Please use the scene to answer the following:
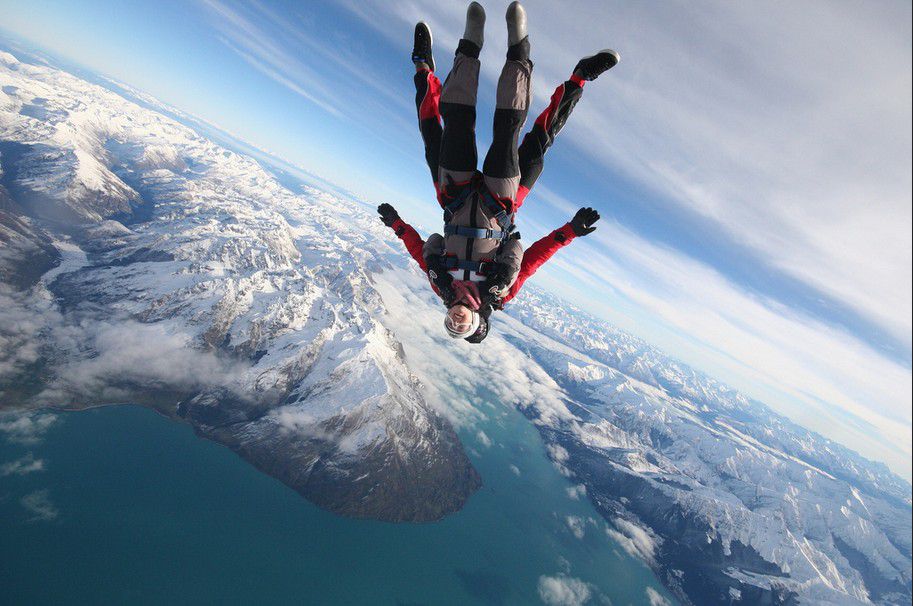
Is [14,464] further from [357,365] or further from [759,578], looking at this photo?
[759,578]

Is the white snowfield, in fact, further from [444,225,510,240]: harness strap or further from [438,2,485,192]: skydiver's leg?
[438,2,485,192]: skydiver's leg

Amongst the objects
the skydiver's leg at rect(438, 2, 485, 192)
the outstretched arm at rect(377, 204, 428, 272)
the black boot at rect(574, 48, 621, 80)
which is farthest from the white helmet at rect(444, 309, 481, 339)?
the black boot at rect(574, 48, 621, 80)

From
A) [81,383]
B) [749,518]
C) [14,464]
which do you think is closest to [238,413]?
[81,383]

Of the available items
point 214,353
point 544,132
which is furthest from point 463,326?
point 214,353

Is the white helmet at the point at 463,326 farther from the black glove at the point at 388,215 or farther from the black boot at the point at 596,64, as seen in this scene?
the black boot at the point at 596,64

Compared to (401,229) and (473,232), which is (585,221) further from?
(401,229)

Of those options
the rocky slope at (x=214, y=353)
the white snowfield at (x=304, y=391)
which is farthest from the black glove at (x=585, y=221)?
the rocky slope at (x=214, y=353)
